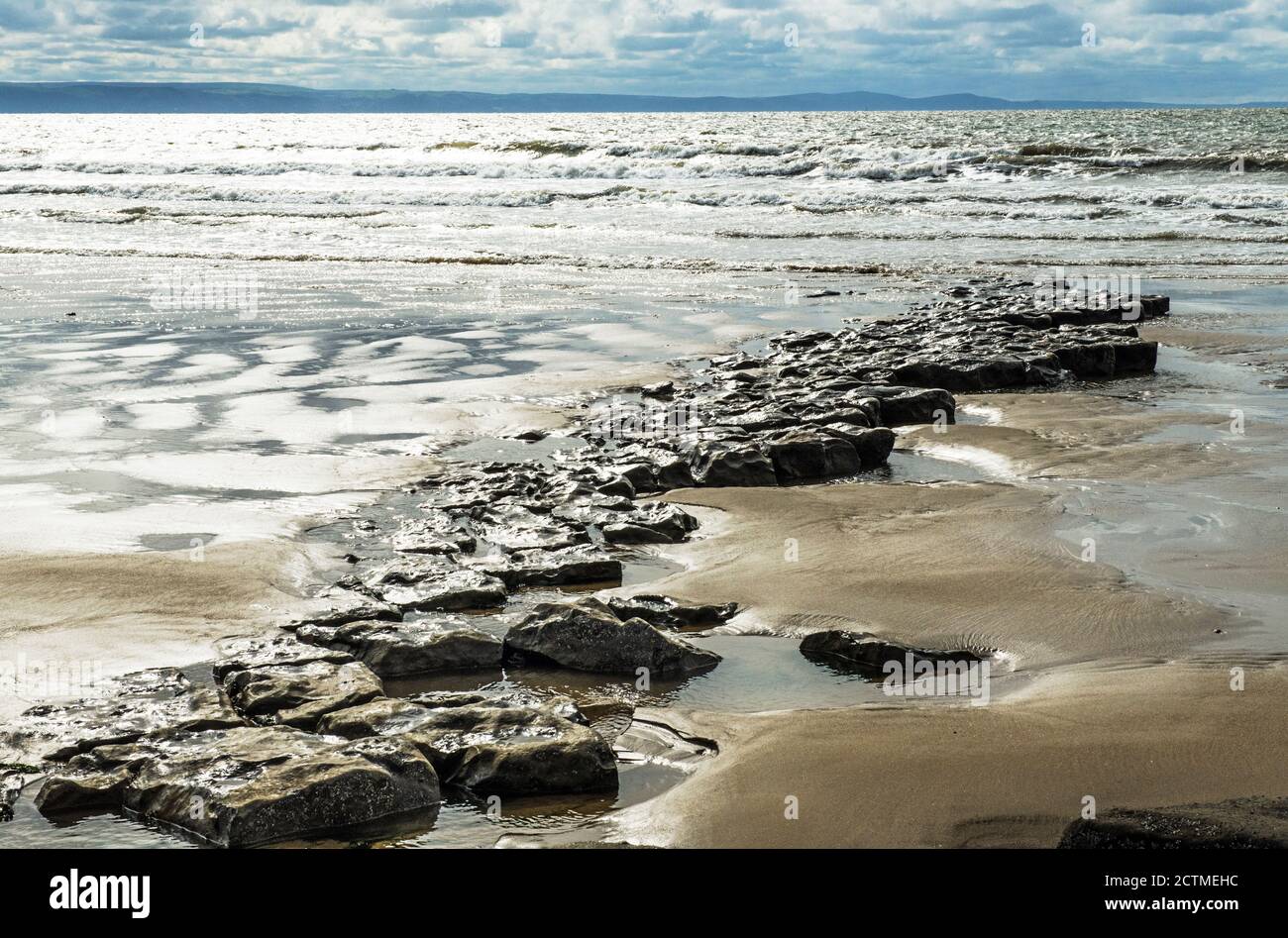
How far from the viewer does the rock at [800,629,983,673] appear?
441 centimetres

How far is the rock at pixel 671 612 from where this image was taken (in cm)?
482

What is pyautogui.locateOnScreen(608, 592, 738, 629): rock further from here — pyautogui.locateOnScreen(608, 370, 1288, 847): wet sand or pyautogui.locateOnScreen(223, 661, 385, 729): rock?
pyautogui.locateOnScreen(223, 661, 385, 729): rock

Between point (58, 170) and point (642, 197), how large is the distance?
96.8 feet

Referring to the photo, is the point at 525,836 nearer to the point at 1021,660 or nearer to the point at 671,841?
the point at 671,841

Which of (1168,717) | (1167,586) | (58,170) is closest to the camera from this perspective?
(1168,717)

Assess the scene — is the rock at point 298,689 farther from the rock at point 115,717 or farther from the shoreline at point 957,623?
the shoreline at point 957,623

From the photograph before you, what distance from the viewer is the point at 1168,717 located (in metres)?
3.84

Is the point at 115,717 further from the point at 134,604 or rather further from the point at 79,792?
the point at 134,604

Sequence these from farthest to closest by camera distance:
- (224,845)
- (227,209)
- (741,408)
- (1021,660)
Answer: (227,209) → (741,408) → (1021,660) → (224,845)

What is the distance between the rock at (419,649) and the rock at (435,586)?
421 millimetres

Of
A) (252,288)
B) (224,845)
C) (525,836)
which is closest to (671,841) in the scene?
(525,836)

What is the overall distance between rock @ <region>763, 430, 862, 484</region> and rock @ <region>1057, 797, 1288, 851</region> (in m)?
4.22

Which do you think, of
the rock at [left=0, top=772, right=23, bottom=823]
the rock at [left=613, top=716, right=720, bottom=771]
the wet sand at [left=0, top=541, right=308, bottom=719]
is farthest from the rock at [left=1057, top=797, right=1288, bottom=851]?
the wet sand at [left=0, top=541, right=308, bottom=719]

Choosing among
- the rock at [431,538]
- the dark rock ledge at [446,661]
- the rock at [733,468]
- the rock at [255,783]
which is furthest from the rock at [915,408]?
the rock at [255,783]
